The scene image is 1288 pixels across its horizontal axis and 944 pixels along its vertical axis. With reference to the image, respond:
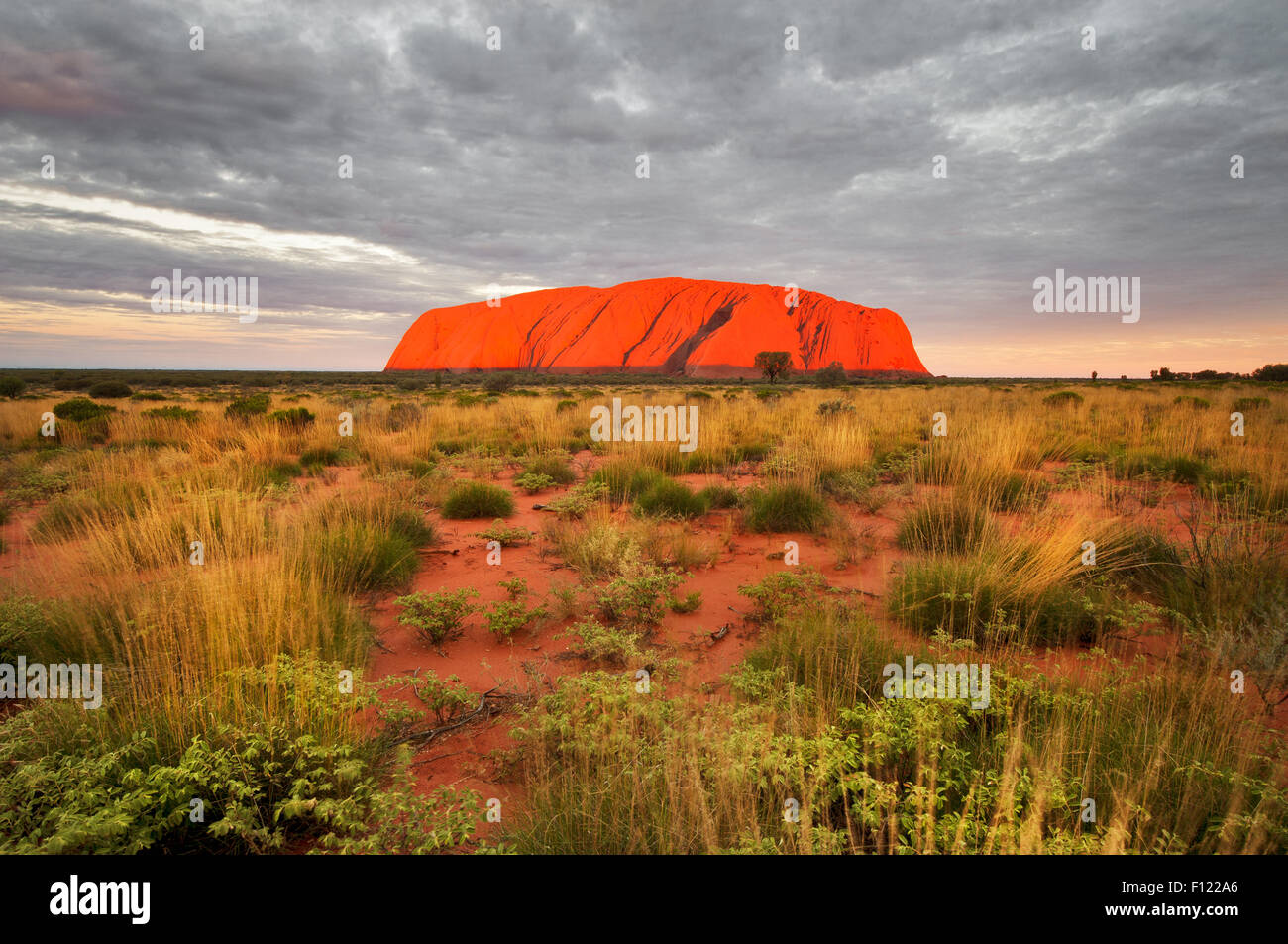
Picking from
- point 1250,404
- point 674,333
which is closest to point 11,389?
point 1250,404

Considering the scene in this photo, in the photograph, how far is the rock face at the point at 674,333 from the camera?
303ft

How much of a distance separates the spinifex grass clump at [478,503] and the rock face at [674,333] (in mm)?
81307

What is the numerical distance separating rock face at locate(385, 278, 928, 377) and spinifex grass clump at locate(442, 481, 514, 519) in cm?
8131

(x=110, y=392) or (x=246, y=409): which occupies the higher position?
(x=110, y=392)

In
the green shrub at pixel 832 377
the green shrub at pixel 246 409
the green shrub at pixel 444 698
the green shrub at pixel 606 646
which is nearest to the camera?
the green shrub at pixel 444 698

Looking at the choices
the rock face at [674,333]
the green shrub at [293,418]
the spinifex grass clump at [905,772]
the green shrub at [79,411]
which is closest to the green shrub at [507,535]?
the spinifex grass clump at [905,772]

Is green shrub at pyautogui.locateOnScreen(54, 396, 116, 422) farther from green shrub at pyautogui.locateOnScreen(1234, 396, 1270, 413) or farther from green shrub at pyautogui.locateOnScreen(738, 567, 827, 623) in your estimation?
green shrub at pyautogui.locateOnScreen(1234, 396, 1270, 413)

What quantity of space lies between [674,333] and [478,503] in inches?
3632

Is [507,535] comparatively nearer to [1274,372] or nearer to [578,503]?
[578,503]

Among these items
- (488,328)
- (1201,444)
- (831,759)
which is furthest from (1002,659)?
(488,328)

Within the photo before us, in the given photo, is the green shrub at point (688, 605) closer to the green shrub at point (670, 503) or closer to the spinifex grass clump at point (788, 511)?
the spinifex grass clump at point (788, 511)

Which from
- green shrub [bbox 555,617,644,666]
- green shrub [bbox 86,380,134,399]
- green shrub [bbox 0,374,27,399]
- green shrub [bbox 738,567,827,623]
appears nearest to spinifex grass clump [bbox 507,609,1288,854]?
green shrub [bbox 555,617,644,666]

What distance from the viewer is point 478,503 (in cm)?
749

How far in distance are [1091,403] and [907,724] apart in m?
21.7
